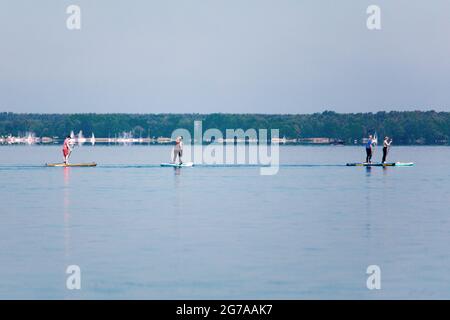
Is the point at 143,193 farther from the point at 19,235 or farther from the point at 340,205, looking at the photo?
the point at 19,235

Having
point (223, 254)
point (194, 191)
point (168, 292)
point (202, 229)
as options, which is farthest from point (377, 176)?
point (168, 292)

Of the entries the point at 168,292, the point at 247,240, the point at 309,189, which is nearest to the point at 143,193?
the point at 309,189

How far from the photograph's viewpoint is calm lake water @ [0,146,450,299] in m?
17.0

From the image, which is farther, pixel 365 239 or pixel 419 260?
pixel 365 239

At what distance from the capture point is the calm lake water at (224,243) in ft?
55.9

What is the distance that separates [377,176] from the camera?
56.0 metres

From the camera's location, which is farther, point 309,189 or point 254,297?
point 309,189

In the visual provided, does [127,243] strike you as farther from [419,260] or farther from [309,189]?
[309,189]

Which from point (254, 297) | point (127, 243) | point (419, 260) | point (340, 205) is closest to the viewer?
point (254, 297)

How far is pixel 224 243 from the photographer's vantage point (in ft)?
74.0

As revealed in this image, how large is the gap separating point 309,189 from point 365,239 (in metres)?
19.9

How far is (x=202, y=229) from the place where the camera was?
25438mm

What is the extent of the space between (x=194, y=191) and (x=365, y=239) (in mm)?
18446
